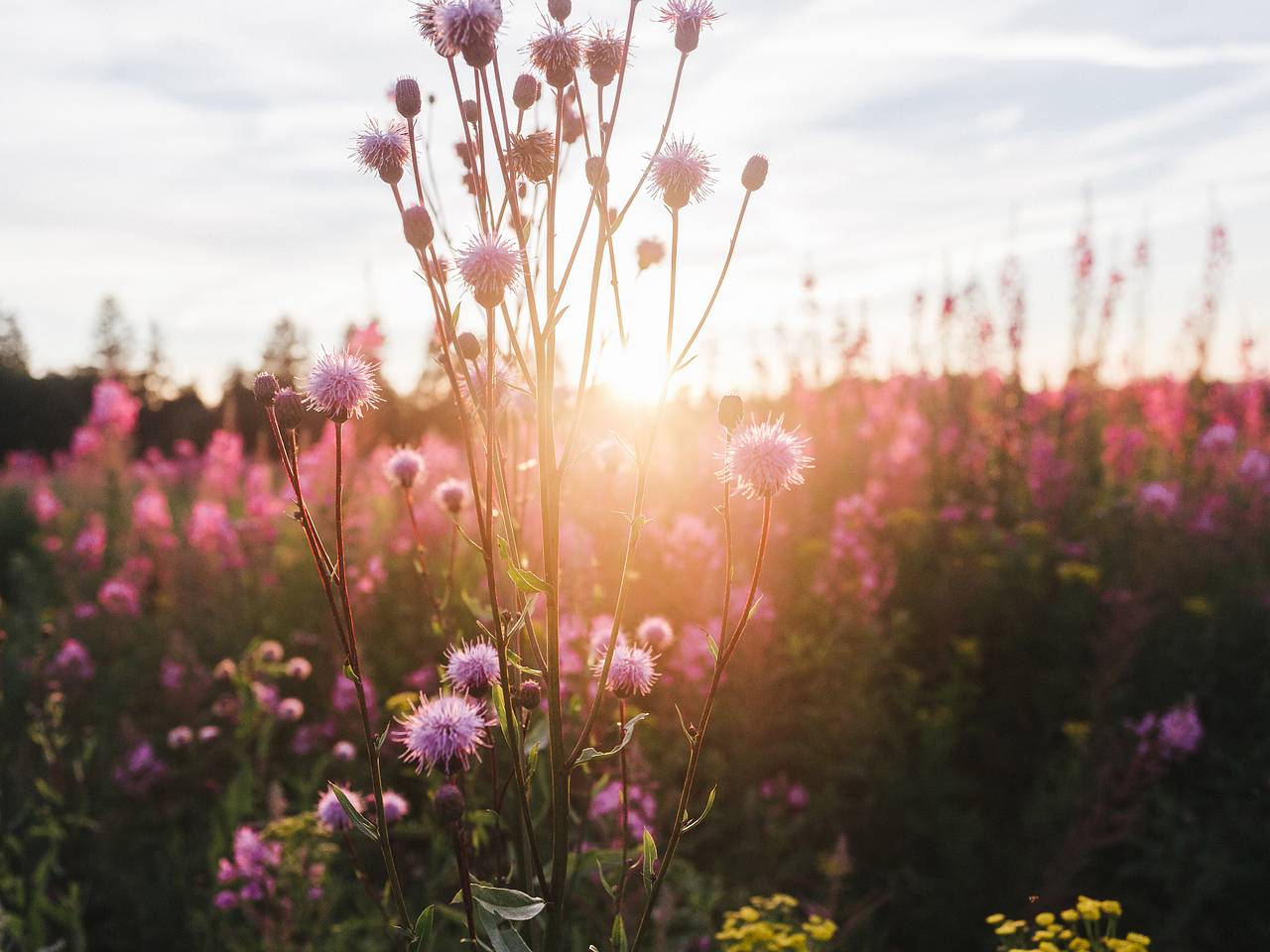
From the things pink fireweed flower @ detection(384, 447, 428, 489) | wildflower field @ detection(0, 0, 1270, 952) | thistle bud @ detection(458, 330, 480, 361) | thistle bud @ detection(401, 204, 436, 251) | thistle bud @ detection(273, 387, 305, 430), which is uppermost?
thistle bud @ detection(401, 204, 436, 251)

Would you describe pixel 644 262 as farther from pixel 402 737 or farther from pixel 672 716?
pixel 672 716

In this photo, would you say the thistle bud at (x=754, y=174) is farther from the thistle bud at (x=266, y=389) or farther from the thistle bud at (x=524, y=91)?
the thistle bud at (x=266, y=389)

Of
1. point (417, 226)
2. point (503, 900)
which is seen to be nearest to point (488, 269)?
point (417, 226)

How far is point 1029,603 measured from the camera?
13.8ft

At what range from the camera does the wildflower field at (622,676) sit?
1405mm

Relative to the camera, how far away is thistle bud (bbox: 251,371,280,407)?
1354mm

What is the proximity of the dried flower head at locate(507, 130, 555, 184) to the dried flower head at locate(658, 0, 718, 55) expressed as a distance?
10.3 inches

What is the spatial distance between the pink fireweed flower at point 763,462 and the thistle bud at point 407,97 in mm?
715

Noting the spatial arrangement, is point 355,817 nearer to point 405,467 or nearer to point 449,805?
point 449,805

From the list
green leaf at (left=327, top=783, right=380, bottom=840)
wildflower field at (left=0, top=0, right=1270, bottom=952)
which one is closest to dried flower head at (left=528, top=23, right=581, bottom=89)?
wildflower field at (left=0, top=0, right=1270, bottom=952)

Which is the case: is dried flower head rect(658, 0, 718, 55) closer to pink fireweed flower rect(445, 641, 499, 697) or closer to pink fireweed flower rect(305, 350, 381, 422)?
pink fireweed flower rect(305, 350, 381, 422)

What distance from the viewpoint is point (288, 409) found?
4.38 ft

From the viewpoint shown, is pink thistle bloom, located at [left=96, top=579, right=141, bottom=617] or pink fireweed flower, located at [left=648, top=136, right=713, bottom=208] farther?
pink thistle bloom, located at [left=96, top=579, right=141, bottom=617]

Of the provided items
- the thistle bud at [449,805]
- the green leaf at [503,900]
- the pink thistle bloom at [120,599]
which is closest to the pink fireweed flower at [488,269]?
the thistle bud at [449,805]
